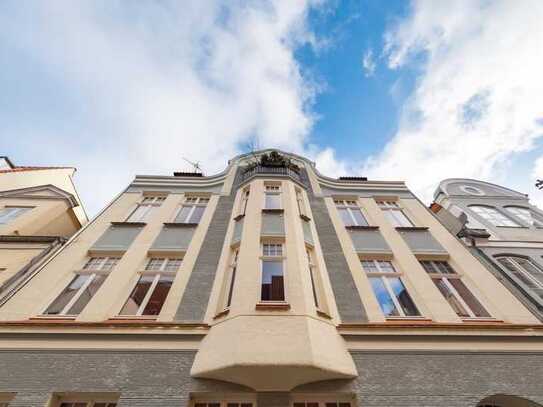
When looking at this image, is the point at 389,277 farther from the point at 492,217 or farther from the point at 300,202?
the point at 492,217

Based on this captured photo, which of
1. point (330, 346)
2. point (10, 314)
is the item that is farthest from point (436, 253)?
point (10, 314)

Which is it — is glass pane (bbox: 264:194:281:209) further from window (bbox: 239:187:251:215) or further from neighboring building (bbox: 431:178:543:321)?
neighboring building (bbox: 431:178:543:321)

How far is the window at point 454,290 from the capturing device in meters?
7.32

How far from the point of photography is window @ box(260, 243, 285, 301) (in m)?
6.60

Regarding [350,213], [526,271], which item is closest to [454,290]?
[526,271]

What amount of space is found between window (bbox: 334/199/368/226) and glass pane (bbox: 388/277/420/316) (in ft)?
10.4

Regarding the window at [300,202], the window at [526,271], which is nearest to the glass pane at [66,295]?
the window at [300,202]

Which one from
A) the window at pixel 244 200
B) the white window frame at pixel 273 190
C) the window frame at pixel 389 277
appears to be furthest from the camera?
the white window frame at pixel 273 190

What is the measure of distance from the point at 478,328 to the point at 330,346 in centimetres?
386

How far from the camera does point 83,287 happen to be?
767cm

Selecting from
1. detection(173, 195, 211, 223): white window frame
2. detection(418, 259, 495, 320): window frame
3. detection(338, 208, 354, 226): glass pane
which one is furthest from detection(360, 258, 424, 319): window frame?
detection(173, 195, 211, 223): white window frame

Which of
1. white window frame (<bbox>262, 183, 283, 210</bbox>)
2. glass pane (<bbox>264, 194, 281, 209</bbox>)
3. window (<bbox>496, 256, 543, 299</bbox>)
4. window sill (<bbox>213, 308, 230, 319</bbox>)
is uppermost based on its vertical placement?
white window frame (<bbox>262, 183, 283, 210</bbox>)

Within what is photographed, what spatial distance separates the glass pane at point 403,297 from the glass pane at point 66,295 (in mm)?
9399

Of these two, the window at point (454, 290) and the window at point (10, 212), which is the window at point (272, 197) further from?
the window at point (10, 212)
